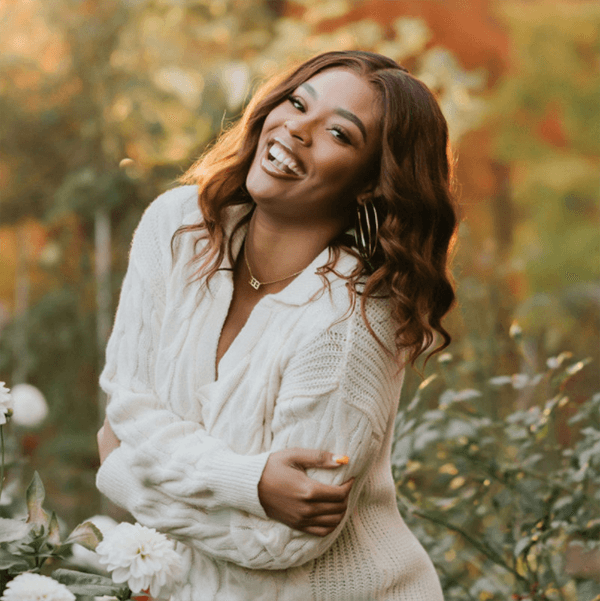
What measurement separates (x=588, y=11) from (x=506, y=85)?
132 cm

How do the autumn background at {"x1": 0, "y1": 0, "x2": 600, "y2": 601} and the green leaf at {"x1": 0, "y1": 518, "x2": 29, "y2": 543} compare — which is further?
the autumn background at {"x1": 0, "y1": 0, "x2": 600, "y2": 601}

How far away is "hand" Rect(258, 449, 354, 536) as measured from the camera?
1.53 meters

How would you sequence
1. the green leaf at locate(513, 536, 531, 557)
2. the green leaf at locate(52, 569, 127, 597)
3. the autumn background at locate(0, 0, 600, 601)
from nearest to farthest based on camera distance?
the green leaf at locate(52, 569, 127, 597), the green leaf at locate(513, 536, 531, 557), the autumn background at locate(0, 0, 600, 601)

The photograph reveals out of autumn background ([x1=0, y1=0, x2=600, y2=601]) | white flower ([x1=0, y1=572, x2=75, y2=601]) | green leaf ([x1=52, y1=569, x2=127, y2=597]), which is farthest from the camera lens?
autumn background ([x1=0, y1=0, x2=600, y2=601])

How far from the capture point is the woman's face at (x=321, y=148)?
171 cm

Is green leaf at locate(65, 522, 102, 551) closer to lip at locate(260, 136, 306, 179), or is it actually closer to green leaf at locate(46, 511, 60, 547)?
green leaf at locate(46, 511, 60, 547)

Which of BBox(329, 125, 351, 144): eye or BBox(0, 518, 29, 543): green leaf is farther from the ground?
BBox(329, 125, 351, 144): eye

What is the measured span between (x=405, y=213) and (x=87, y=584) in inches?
34.9

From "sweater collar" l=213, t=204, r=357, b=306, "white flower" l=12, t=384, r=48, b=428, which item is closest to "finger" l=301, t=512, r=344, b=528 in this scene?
"sweater collar" l=213, t=204, r=357, b=306

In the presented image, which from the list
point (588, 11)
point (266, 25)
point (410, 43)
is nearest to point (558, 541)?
point (410, 43)

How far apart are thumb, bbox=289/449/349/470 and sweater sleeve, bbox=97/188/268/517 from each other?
0.18 feet

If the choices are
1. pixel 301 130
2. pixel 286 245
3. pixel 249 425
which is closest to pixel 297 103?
pixel 301 130

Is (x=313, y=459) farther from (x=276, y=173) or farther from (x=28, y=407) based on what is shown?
(x=28, y=407)

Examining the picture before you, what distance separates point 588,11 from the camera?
9.41m
